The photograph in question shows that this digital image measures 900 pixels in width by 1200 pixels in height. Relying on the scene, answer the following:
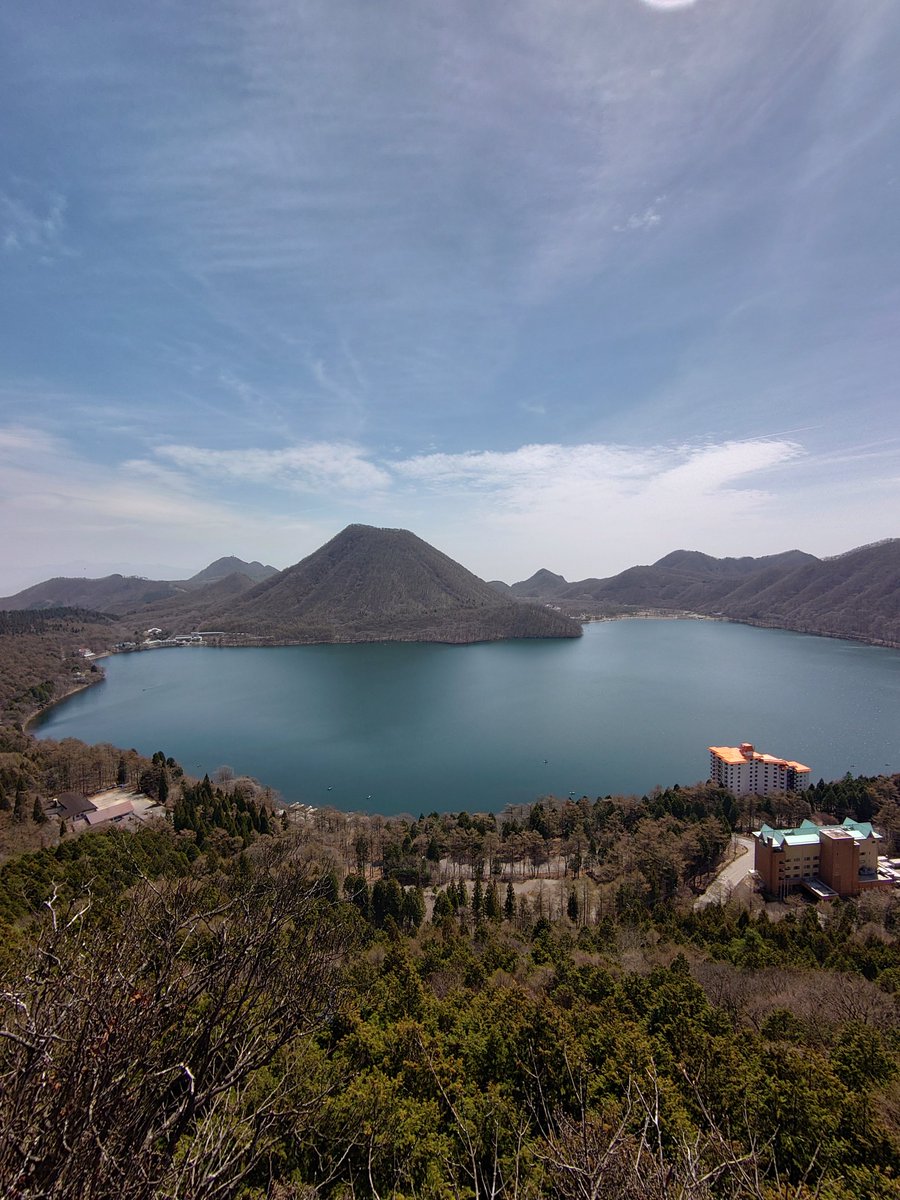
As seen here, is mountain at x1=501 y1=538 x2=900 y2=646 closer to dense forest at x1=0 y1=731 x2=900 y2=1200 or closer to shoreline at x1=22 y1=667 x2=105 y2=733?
dense forest at x1=0 y1=731 x2=900 y2=1200

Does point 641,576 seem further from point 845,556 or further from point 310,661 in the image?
point 310,661

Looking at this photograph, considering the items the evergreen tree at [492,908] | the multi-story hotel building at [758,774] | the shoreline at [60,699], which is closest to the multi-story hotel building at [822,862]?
the multi-story hotel building at [758,774]

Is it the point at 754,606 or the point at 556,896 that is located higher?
the point at 754,606

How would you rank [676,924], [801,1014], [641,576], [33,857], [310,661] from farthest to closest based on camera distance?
[641,576] < [310,661] < [676,924] < [33,857] < [801,1014]

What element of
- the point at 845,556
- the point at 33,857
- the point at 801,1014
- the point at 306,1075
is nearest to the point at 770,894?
the point at 801,1014

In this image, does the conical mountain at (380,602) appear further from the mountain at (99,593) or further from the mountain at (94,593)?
the mountain at (94,593)

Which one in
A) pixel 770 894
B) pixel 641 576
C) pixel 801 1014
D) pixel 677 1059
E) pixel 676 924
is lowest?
pixel 770 894

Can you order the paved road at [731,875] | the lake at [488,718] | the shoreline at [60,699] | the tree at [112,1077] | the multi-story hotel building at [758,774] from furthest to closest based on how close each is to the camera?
the shoreline at [60,699], the lake at [488,718], the multi-story hotel building at [758,774], the paved road at [731,875], the tree at [112,1077]
